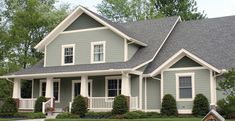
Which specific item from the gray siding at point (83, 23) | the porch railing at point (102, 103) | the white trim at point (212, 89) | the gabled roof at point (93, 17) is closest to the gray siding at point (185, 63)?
the white trim at point (212, 89)

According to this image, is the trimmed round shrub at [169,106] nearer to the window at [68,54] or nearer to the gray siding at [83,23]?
the gray siding at [83,23]

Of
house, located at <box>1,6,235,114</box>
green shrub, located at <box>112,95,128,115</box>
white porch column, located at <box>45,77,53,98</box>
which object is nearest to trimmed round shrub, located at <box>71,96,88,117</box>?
house, located at <box>1,6,235,114</box>

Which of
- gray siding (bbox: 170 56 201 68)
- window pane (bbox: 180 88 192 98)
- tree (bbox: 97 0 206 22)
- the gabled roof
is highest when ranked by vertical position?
tree (bbox: 97 0 206 22)

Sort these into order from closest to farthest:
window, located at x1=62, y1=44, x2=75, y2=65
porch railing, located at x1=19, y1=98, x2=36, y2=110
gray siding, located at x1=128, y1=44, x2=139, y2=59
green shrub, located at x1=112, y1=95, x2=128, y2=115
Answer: green shrub, located at x1=112, y1=95, x2=128, y2=115 → gray siding, located at x1=128, y1=44, x2=139, y2=59 → porch railing, located at x1=19, y1=98, x2=36, y2=110 → window, located at x1=62, y1=44, x2=75, y2=65

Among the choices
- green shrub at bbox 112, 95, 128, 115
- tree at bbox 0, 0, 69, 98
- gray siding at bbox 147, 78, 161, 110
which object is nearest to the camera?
green shrub at bbox 112, 95, 128, 115

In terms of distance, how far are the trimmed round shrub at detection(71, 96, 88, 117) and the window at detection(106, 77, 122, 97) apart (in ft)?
8.38

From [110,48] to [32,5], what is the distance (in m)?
18.5

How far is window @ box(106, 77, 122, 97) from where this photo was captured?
2712 centimetres

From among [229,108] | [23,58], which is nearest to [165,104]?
[229,108]

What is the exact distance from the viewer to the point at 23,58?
142 feet

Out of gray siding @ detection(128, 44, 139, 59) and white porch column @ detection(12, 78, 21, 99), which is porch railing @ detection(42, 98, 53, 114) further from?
gray siding @ detection(128, 44, 139, 59)

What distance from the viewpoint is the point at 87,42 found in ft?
94.0

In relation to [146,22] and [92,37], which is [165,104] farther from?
[146,22]

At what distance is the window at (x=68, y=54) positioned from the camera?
1152 inches
